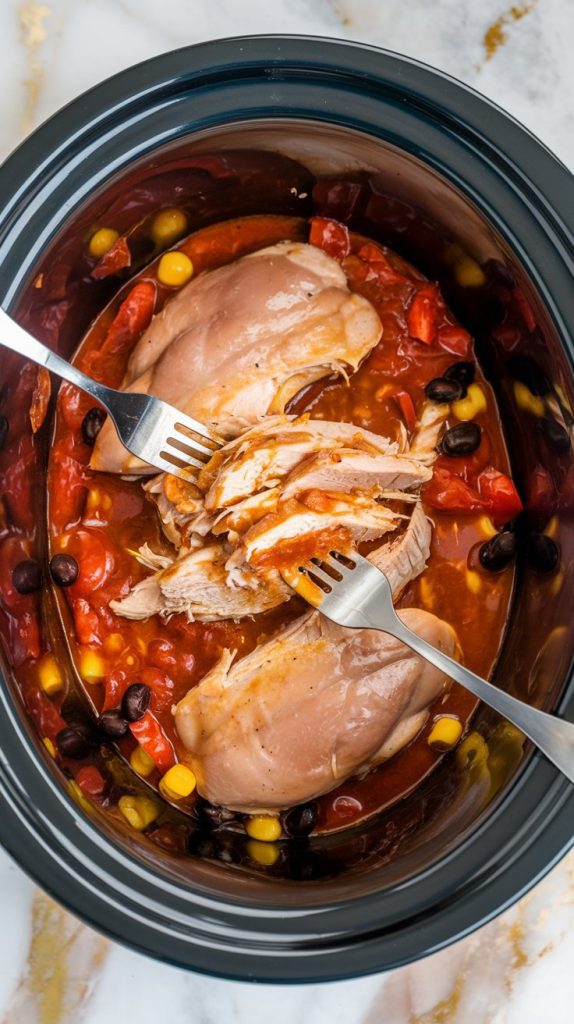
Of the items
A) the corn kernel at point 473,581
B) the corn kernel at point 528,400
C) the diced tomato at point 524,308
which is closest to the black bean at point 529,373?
the corn kernel at point 528,400

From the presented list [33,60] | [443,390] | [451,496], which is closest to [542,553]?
[451,496]

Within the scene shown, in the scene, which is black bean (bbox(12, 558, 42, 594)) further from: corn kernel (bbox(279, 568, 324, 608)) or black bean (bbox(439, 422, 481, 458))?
black bean (bbox(439, 422, 481, 458))

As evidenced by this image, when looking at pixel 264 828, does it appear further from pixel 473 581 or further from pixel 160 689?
pixel 473 581

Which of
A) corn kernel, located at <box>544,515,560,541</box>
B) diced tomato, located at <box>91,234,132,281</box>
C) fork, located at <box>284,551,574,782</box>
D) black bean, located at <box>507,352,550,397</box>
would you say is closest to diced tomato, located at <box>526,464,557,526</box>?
corn kernel, located at <box>544,515,560,541</box>

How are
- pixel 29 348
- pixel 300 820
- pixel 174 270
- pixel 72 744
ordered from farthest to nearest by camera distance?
pixel 174 270 → pixel 300 820 → pixel 72 744 → pixel 29 348

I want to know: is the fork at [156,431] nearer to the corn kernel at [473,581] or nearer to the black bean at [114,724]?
the black bean at [114,724]
